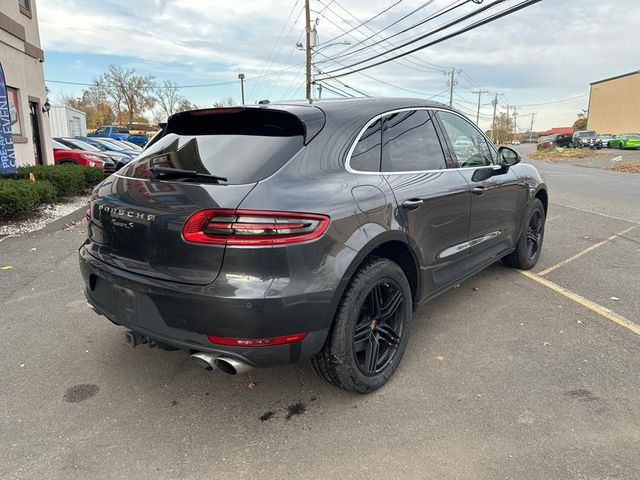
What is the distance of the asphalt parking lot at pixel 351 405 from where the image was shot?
7.72 ft

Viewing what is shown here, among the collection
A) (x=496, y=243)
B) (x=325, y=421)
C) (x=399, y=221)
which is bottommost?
(x=325, y=421)

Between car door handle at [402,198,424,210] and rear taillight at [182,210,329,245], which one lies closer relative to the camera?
rear taillight at [182,210,329,245]

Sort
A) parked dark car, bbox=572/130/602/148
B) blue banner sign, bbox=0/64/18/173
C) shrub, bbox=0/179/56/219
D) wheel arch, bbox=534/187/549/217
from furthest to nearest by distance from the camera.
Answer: parked dark car, bbox=572/130/602/148, blue banner sign, bbox=0/64/18/173, shrub, bbox=0/179/56/219, wheel arch, bbox=534/187/549/217

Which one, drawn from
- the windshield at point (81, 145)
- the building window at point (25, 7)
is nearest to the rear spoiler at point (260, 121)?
the building window at point (25, 7)

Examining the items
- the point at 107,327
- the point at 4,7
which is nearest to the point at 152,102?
the point at 4,7

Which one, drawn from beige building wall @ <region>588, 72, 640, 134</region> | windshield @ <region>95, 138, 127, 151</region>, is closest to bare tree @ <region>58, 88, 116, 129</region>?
windshield @ <region>95, 138, 127, 151</region>

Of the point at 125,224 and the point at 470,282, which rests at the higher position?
the point at 125,224

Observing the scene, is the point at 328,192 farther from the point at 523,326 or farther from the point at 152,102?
the point at 152,102

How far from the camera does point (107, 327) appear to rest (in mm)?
3916

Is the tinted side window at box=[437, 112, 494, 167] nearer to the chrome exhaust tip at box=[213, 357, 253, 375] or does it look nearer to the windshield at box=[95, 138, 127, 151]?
the chrome exhaust tip at box=[213, 357, 253, 375]

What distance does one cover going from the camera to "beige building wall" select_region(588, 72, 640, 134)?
205ft

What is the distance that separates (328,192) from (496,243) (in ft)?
8.04

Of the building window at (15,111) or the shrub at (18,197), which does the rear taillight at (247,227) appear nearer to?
the shrub at (18,197)

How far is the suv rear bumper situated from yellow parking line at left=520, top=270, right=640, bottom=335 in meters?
2.87
